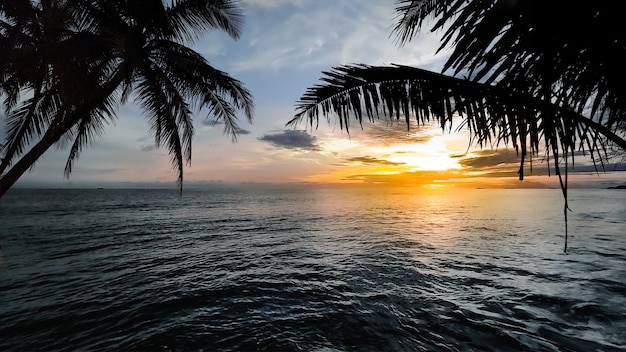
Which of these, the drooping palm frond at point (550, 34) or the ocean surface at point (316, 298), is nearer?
the drooping palm frond at point (550, 34)

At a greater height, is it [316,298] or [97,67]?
[97,67]

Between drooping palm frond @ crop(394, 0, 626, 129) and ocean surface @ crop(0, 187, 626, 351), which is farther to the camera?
ocean surface @ crop(0, 187, 626, 351)

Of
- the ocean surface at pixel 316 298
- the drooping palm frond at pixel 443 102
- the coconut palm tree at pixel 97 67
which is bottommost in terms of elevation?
the ocean surface at pixel 316 298

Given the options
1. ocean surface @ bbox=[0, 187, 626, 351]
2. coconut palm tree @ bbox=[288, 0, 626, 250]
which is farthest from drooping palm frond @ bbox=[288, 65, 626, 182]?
ocean surface @ bbox=[0, 187, 626, 351]

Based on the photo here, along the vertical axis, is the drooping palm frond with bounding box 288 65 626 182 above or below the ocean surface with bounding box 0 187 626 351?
above

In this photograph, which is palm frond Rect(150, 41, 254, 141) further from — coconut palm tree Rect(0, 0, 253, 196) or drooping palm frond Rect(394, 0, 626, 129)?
drooping palm frond Rect(394, 0, 626, 129)

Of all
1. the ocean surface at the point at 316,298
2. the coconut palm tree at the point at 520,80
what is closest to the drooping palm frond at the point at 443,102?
the coconut palm tree at the point at 520,80

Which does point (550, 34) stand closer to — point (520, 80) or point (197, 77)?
point (520, 80)

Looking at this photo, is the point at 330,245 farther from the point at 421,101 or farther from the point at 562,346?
the point at 421,101

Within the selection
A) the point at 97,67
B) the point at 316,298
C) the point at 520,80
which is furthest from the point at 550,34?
the point at 97,67

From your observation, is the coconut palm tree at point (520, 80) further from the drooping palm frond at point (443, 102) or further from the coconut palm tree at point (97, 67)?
the coconut palm tree at point (97, 67)

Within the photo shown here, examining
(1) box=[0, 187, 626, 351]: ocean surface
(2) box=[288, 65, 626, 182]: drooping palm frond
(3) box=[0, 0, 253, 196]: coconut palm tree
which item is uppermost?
(3) box=[0, 0, 253, 196]: coconut palm tree

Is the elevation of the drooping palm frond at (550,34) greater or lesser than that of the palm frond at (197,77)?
lesser

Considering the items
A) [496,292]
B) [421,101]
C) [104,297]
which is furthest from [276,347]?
[496,292]
